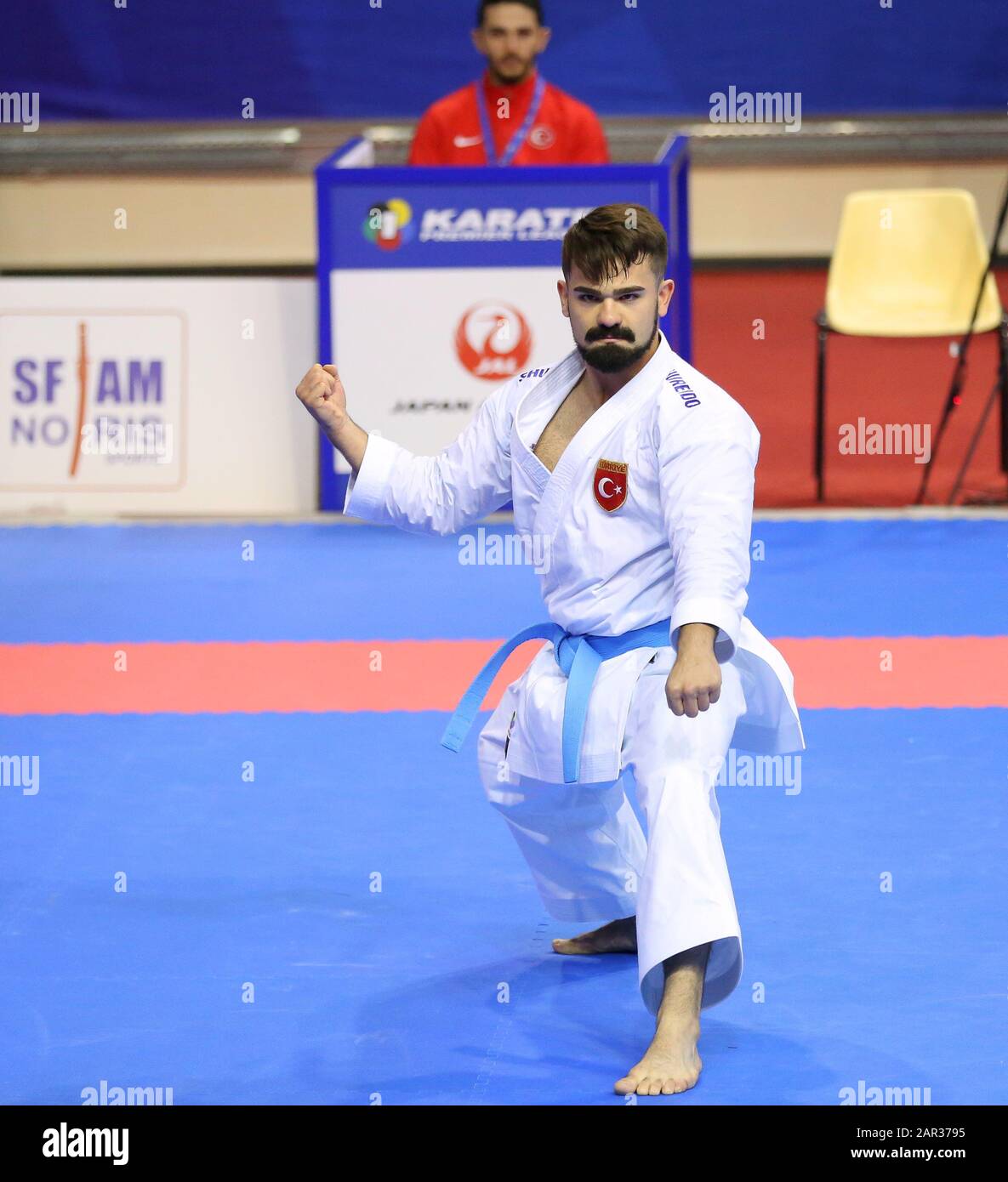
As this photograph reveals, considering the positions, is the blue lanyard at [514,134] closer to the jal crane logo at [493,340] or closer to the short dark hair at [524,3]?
the short dark hair at [524,3]

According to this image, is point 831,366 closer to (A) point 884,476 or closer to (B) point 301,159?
(A) point 884,476

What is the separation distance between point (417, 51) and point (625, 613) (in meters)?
9.16

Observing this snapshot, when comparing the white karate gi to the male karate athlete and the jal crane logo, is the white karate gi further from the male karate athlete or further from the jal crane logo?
the jal crane logo

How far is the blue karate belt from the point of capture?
3.41 meters

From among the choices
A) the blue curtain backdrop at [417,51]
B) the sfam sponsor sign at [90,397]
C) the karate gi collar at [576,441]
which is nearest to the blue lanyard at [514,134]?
the sfam sponsor sign at [90,397]

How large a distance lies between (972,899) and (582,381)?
1417 millimetres

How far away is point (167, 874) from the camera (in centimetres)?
433

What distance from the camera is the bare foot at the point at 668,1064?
3.11 meters

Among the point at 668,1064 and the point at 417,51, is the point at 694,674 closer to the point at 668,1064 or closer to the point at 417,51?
the point at 668,1064

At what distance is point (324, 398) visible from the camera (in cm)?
363

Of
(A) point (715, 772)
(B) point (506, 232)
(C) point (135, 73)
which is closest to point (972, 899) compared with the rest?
(A) point (715, 772)

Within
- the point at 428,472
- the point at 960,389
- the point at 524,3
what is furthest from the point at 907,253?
the point at 428,472

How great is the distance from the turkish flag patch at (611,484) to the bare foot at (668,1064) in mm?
920

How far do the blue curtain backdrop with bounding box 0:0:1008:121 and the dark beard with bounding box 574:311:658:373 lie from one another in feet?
29.1
